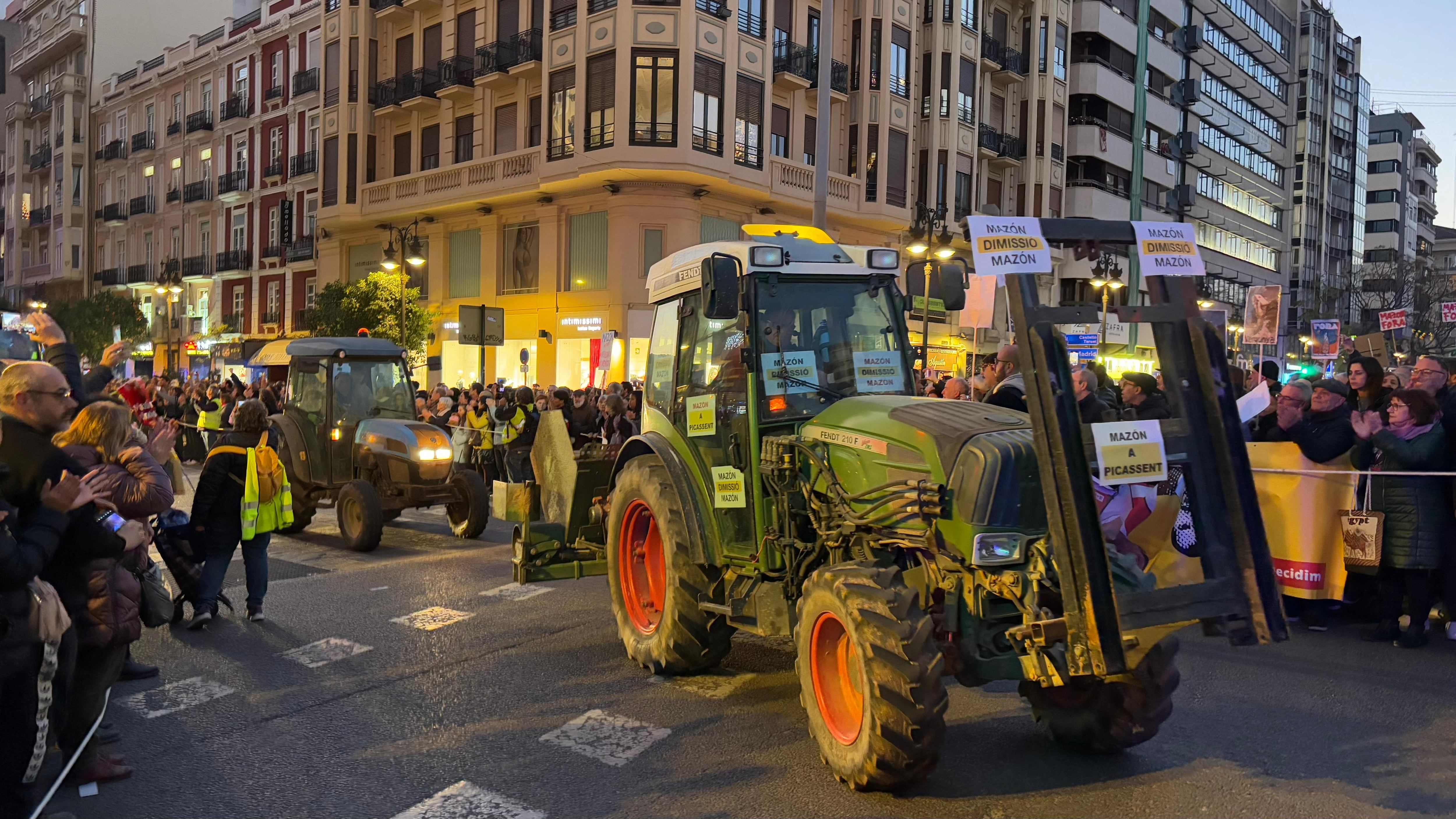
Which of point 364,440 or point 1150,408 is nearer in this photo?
point 1150,408

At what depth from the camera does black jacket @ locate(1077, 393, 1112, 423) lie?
6.73 metres

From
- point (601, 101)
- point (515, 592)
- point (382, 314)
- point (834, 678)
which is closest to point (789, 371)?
point (834, 678)

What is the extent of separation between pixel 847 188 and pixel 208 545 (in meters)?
24.4

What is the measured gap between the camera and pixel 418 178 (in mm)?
31359

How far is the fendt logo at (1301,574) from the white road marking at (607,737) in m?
4.95

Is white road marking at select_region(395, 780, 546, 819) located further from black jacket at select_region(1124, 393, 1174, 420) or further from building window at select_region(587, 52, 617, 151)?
building window at select_region(587, 52, 617, 151)

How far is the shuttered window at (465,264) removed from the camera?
30.5m

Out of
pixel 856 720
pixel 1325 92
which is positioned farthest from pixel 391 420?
pixel 1325 92

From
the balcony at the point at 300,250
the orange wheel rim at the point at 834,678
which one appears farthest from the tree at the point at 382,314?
the orange wheel rim at the point at 834,678

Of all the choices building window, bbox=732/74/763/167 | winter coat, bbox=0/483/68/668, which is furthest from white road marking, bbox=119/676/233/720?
building window, bbox=732/74/763/167

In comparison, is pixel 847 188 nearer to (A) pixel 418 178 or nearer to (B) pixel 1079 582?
(A) pixel 418 178

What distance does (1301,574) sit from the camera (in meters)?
7.80

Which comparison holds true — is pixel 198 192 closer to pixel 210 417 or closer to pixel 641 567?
pixel 210 417

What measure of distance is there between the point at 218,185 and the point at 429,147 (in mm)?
15893
